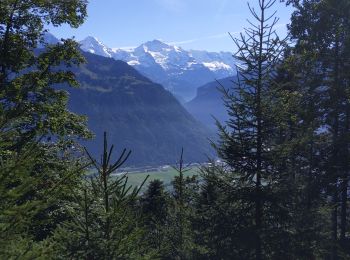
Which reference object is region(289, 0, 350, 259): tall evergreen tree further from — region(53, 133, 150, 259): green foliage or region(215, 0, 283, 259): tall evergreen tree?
region(53, 133, 150, 259): green foliage

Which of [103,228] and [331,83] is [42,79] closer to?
[103,228]

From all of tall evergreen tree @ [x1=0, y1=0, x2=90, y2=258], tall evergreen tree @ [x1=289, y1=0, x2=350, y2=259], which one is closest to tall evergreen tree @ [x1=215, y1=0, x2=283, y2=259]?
tall evergreen tree @ [x1=0, y1=0, x2=90, y2=258]

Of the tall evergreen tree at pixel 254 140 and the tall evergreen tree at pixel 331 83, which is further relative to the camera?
the tall evergreen tree at pixel 331 83

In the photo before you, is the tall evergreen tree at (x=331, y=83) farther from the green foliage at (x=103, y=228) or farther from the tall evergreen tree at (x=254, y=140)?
the green foliage at (x=103, y=228)

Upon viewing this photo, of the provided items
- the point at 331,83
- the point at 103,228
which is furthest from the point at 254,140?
the point at 331,83

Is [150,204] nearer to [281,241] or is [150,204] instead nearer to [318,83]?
[318,83]

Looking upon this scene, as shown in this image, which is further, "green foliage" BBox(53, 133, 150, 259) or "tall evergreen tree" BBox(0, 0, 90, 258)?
"tall evergreen tree" BBox(0, 0, 90, 258)

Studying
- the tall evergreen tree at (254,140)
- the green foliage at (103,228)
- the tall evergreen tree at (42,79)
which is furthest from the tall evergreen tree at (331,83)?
the green foliage at (103,228)

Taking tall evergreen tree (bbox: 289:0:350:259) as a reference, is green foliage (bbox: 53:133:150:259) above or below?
below

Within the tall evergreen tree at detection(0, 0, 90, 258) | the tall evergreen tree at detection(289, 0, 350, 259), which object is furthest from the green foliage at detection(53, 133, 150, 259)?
the tall evergreen tree at detection(289, 0, 350, 259)

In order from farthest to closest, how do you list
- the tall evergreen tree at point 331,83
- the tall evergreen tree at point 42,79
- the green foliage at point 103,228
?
the tall evergreen tree at point 331,83
the tall evergreen tree at point 42,79
the green foliage at point 103,228

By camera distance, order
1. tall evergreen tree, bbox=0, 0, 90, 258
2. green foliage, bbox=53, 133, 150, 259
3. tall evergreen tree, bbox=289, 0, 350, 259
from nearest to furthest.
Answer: green foliage, bbox=53, 133, 150, 259, tall evergreen tree, bbox=0, 0, 90, 258, tall evergreen tree, bbox=289, 0, 350, 259

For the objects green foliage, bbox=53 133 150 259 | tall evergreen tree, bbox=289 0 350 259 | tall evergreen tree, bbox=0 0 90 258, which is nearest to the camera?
green foliage, bbox=53 133 150 259

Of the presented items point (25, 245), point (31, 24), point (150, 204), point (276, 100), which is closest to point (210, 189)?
point (276, 100)
